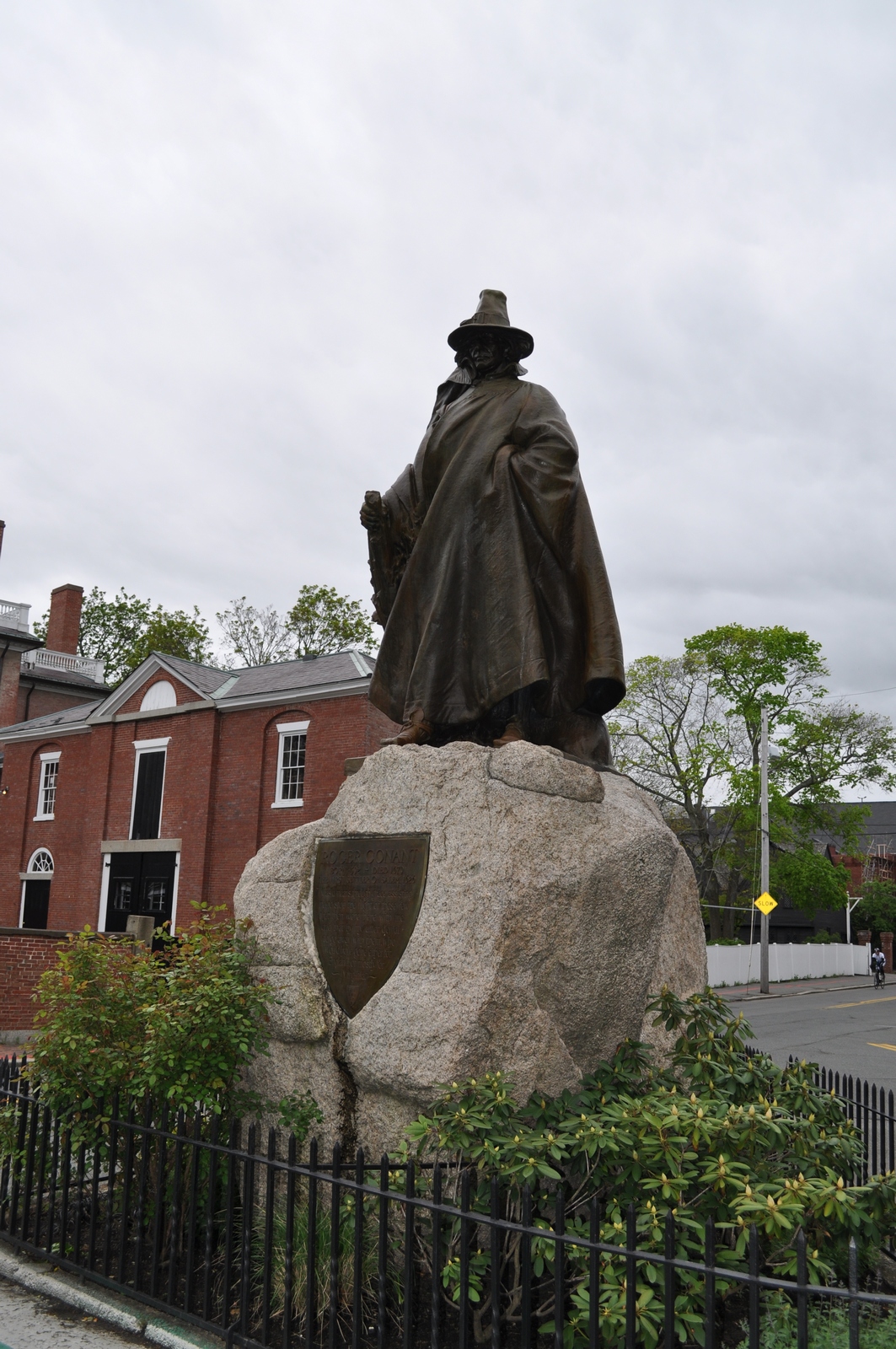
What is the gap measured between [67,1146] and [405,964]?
174cm

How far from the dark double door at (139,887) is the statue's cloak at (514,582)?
21.8 m

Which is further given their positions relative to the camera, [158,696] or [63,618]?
[63,618]

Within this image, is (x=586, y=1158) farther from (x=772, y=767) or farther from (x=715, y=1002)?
(x=772, y=767)

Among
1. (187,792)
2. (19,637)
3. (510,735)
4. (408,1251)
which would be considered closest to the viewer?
(408,1251)

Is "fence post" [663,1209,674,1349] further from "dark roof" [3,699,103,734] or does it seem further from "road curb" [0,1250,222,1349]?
"dark roof" [3,699,103,734]

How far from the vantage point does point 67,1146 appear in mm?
4621

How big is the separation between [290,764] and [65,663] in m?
20.2

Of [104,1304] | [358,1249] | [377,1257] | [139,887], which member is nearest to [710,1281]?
[358,1249]

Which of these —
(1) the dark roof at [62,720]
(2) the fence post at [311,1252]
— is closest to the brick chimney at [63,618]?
(1) the dark roof at [62,720]

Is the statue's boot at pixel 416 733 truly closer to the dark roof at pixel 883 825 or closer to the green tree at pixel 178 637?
the green tree at pixel 178 637

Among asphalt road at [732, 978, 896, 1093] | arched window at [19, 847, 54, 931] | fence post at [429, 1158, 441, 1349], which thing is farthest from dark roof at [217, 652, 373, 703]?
fence post at [429, 1158, 441, 1349]

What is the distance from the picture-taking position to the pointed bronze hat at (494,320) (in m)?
5.40

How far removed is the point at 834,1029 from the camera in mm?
18688

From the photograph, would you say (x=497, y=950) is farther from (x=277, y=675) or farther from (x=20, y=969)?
(x=277, y=675)
